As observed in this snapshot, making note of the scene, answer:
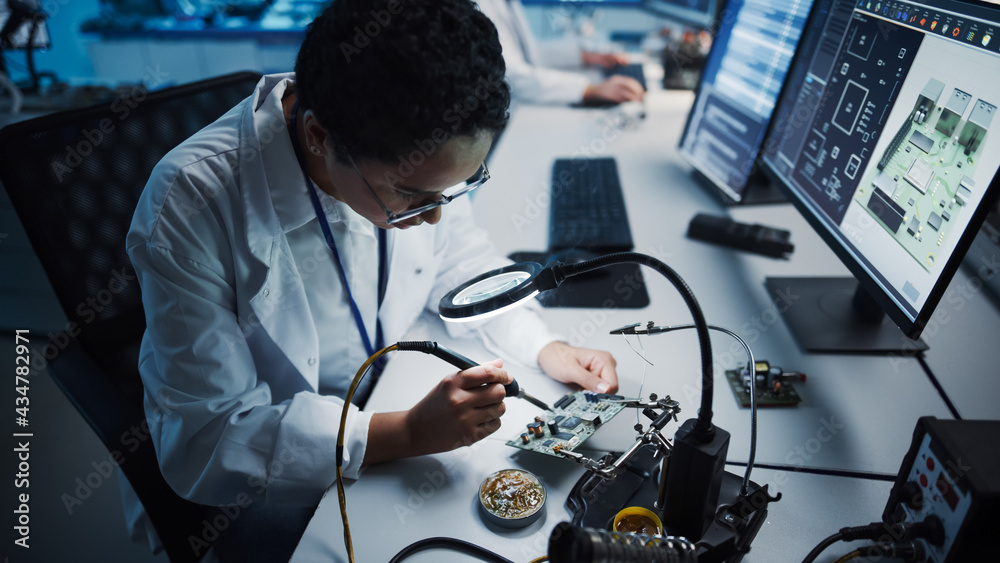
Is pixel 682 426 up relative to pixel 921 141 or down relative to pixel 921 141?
down

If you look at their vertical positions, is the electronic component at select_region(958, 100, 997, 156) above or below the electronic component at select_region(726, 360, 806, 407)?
above

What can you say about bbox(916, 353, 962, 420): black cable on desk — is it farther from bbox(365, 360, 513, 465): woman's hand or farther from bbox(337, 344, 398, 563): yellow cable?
bbox(337, 344, 398, 563): yellow cable

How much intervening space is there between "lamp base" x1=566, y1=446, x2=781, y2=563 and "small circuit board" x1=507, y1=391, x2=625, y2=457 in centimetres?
5

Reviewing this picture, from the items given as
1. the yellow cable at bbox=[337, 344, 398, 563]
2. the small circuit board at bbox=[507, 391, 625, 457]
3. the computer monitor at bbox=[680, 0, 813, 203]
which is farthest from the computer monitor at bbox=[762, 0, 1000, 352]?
the yellow cable at bbox=[337, 344, 398, 563]

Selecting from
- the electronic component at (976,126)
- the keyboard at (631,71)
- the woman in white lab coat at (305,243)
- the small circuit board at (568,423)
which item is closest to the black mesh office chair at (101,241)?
the woman in white lab coat at (305,243)

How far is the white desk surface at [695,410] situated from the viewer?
73cm

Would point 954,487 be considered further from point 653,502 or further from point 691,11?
point 691,11

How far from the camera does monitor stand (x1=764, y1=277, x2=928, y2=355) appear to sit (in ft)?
3.35

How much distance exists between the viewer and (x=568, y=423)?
84cm

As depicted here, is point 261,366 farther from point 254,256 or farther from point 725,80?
point 725,80

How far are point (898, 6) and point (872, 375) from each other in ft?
1.99

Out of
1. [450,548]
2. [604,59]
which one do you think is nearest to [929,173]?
[450,548]

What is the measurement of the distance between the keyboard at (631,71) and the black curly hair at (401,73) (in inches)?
74.0

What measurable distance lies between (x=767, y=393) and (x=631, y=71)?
6.94 feet
